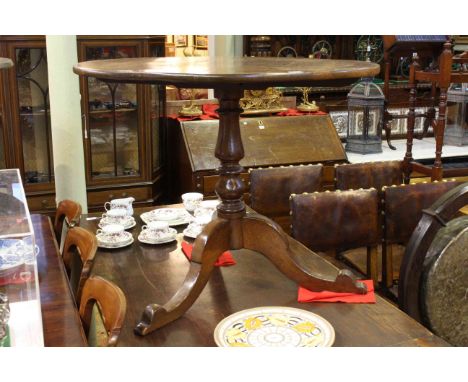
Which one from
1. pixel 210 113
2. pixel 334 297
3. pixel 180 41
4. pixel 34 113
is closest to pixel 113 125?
pixel 34 113

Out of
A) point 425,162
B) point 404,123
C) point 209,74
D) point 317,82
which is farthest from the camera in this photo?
point 404,123

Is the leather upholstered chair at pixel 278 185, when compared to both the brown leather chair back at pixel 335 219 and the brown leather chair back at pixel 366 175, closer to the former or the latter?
the brown leather chair back at pixel 366 175

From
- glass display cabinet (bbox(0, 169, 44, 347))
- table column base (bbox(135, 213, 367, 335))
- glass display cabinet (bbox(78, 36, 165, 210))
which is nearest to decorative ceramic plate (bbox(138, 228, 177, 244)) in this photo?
table column base (bbox(135, 213, 367, 335))

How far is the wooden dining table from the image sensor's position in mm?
1290

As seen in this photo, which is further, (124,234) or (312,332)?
(124,234)

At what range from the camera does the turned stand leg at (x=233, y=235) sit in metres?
1.43

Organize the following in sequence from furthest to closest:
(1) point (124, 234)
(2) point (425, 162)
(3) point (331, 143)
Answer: (2) point (425, 162)
(3) point (331, 143)
(1) point (124, 234)

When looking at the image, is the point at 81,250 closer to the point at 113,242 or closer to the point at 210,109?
the point at 113,242

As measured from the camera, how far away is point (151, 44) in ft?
12.8

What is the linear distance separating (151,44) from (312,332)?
299 cm

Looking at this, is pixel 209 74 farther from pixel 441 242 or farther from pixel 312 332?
pixel 441 242

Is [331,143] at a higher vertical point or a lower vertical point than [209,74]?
lower
